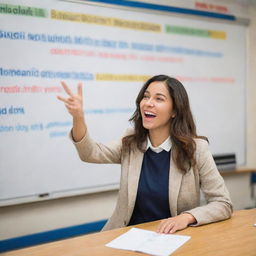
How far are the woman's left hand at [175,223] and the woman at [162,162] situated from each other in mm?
85

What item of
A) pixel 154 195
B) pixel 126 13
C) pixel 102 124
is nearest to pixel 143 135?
pixel 154 195

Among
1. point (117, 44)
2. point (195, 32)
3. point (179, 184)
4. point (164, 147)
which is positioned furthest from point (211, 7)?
point (179, 184)

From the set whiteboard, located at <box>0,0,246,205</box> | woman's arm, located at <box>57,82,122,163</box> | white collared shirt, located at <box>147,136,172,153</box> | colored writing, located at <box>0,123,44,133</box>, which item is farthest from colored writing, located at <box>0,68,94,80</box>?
white collared shirt, located at <box>147,136,172,153</box>

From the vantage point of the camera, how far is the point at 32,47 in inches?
108

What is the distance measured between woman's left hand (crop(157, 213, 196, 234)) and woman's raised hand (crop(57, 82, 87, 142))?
1.97 feet

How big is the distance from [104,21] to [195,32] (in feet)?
3.45

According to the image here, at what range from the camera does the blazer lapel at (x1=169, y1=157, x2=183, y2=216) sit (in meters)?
2.01

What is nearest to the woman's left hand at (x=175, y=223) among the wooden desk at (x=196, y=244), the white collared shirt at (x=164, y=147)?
the wooden desk at (x=196, y=244)

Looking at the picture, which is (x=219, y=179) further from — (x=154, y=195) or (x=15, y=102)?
(x=15, y=102)

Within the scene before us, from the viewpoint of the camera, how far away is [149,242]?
1616 millimetres

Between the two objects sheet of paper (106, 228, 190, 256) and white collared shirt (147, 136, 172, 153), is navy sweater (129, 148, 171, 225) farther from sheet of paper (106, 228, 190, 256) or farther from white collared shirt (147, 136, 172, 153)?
sheet of paper (106, 228, 190, 256)

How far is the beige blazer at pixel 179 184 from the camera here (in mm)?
1980

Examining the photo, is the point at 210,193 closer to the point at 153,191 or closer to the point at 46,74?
the point at 153,191

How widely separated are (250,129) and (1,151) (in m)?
2.72
